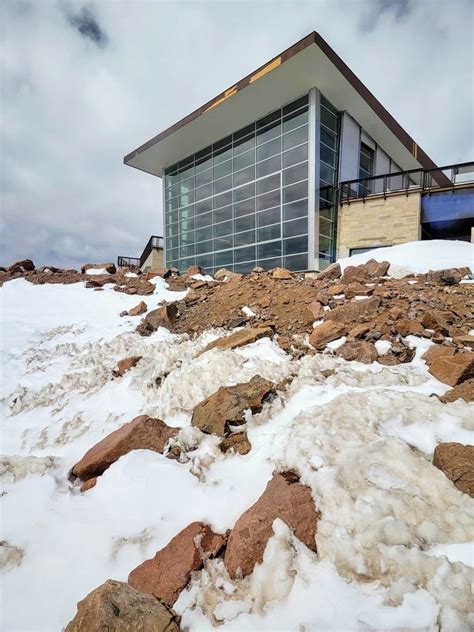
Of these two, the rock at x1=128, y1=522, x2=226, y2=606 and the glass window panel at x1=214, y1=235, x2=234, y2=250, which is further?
the glass window panel at x1=214, y1=235, x2=234, y2=250

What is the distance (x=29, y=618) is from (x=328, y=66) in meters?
17.6

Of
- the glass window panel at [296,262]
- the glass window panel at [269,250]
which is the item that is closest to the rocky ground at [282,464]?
the glass window panel at [296,262]

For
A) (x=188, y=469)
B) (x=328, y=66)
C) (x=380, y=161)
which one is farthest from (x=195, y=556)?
(x=380, y=161)

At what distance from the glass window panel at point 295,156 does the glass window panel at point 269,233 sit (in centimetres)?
307

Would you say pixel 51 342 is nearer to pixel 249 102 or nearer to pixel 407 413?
pixel 407 413

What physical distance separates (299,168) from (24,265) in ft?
43.3

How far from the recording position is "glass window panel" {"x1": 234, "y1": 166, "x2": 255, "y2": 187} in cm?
1784

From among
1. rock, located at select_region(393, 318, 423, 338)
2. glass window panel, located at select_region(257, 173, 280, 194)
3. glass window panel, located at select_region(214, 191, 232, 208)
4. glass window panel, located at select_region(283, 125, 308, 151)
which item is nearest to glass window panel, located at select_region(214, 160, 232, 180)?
glass window panel, located at select_region(214, 191, 232, 208)

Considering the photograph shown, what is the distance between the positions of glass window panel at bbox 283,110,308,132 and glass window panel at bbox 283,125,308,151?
0.25 meters

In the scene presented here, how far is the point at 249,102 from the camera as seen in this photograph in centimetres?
1614

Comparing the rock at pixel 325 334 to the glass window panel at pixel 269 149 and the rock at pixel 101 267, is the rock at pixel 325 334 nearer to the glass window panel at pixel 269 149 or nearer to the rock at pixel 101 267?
the rock at pixel 101 267

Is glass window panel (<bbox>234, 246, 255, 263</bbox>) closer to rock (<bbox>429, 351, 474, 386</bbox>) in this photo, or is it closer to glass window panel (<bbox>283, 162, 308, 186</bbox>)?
glass window panel (<bbox>283, 162, 308, 186</bbox>)

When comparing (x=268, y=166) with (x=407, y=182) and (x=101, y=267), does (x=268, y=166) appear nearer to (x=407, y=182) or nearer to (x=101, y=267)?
(x=407, y=182)

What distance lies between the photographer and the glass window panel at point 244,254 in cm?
1767
